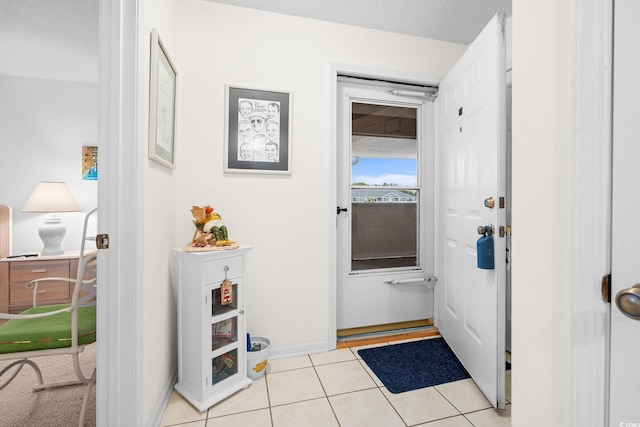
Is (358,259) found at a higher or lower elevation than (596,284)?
lower

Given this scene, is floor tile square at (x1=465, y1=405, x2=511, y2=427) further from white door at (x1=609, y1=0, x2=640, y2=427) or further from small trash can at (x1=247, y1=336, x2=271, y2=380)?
small trash can at (x1=247, y1=336, x2=271, y2=380)

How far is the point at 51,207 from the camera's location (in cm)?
273

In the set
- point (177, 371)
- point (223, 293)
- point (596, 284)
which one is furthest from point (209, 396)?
point (596, 284)

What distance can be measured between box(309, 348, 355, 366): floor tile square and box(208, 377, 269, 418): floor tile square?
0.43 meters

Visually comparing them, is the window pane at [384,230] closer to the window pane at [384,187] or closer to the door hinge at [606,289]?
the window pane at [384,187]

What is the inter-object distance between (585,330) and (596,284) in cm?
11

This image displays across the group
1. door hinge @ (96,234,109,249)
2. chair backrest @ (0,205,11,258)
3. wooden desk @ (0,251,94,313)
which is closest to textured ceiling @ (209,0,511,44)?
door hinge @ (96,234,109,249)

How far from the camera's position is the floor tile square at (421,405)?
4.80 ft

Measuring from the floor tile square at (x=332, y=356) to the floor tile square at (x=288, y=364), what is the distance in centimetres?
6

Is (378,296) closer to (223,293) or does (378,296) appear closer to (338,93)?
(223,293)

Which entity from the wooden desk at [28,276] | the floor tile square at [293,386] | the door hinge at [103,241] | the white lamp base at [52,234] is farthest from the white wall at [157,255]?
the white lamp base at [52,234]

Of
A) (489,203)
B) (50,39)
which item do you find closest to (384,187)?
(489,203)

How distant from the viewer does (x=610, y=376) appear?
0.64 meters

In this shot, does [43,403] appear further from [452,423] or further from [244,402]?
[452,423]
